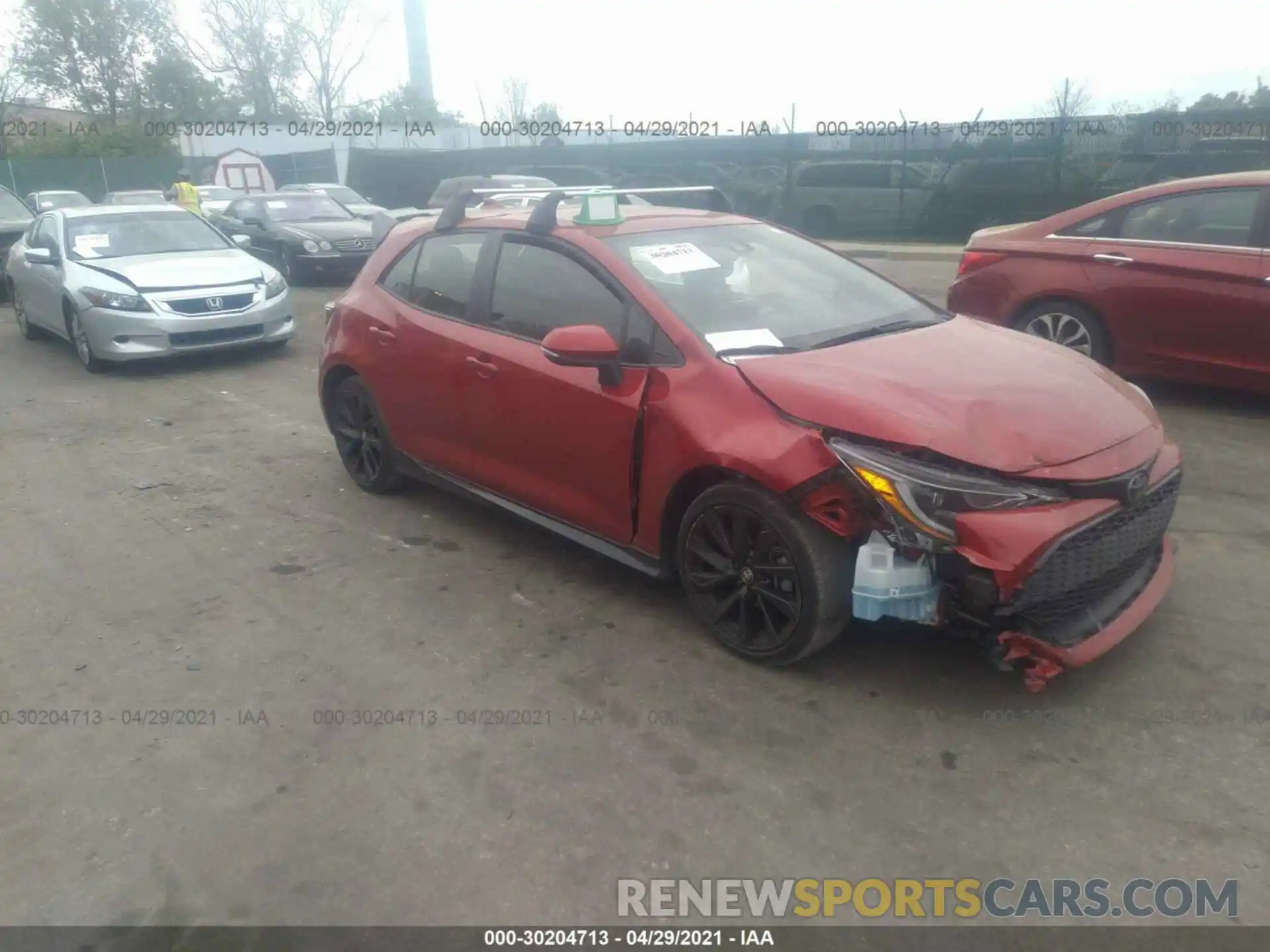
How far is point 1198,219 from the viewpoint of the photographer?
21.2 feet

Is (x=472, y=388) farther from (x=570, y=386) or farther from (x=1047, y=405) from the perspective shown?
(x=1047, y=405)

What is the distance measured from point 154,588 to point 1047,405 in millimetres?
3910

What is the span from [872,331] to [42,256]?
28.7ft

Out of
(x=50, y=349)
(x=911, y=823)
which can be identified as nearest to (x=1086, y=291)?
(x=911, y=823)

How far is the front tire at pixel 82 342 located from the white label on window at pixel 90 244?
0.57 metres

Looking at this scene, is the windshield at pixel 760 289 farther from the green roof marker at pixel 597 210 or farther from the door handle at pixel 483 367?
the door handle at pixel 483 367

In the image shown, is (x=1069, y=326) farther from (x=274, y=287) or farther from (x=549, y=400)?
(x=274, y=287)

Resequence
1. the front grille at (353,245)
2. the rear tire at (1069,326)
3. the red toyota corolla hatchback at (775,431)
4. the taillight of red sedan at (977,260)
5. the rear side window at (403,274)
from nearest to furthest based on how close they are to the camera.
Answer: the red toyota corolla hatchback at (775,431)
the rear side window at (403,274)
the rear tire at (1069,326)
the taillight of red sedan at (977,260)
the front grille at (353,245)

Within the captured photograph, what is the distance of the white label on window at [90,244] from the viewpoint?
31.2ft

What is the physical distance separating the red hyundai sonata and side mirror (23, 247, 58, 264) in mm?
8379

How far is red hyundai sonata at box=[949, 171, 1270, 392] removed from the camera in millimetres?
6188

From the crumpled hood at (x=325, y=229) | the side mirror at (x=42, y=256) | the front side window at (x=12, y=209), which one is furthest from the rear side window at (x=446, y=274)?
the front side window at (x=12, y=209)

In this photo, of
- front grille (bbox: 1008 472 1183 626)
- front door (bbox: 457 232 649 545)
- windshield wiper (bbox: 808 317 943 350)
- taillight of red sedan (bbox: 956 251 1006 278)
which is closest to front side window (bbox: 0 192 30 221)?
front door (bbox: 457 232 649 545)

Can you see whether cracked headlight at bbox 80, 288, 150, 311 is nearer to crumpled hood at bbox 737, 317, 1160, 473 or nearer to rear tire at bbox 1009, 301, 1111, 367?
crumpled hood at bbox 737, 317, 1160, 473
